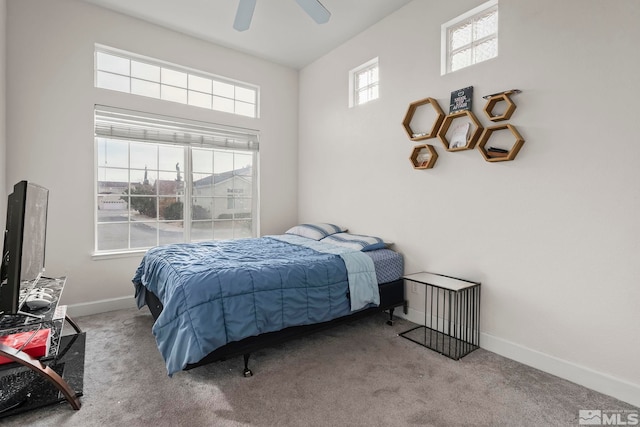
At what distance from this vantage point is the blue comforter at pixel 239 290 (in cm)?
194

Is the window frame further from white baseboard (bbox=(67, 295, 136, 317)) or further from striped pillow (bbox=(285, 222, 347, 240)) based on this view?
white baseboard (bbox=(67, 295, 136, 317))

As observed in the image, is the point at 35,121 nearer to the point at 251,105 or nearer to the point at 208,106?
the point at 208,106

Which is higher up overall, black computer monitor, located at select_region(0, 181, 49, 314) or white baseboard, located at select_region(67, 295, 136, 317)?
black computer monitor, located at select_region(0, 181, 49, 314)

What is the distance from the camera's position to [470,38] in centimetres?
270

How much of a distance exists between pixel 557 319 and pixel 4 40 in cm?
488

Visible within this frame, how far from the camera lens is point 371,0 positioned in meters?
3.05

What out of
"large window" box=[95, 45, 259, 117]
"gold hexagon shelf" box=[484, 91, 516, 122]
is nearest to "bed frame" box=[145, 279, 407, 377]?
"gold hexagon shelf" box=[484, 91, 516, 122]

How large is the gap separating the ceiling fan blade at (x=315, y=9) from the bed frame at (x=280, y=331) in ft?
7.54

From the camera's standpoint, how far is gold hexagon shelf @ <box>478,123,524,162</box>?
2.27 m

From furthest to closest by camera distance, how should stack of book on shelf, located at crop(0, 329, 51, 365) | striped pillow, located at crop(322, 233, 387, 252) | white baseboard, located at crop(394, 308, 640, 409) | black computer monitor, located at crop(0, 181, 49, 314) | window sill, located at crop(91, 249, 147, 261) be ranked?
window sill, located at crop(91, 249, 147, 261), striped pillow, located at crop(322, 233, 387, 252), white baseboard, located at crop(394, 308, 640, 409), stack of book on shelf, located at crop(0, 329, 51, 365), black computer monitor, located at crop(0, 181, 49, 314)

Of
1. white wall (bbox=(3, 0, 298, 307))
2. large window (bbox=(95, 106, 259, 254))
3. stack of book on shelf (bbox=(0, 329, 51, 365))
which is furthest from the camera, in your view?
large window (bbox=(95, 106, 259, 254))

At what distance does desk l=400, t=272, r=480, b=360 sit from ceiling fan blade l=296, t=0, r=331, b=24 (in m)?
2.23

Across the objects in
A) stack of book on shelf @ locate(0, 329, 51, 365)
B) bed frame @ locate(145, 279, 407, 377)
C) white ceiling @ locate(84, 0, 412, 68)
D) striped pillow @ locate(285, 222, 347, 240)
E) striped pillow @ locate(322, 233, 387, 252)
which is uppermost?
white ceiling @ locate(84, 0, 412, 68)

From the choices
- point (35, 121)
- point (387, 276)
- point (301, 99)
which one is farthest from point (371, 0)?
point (35, 121)
